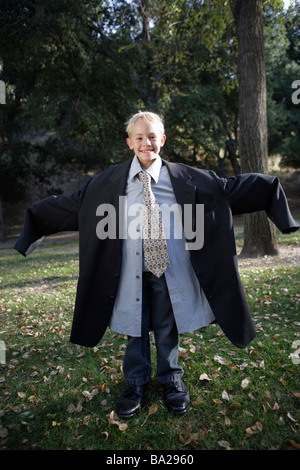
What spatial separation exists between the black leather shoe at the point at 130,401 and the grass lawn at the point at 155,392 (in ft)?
0.19

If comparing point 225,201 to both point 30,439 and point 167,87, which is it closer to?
point 30,439

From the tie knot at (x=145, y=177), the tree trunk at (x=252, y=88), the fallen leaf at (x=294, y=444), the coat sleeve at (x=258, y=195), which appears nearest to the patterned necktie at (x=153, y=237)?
the tie knot at (x=145, y=177)

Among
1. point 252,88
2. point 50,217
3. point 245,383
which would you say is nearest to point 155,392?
point 245,383

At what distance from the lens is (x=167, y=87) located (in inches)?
611

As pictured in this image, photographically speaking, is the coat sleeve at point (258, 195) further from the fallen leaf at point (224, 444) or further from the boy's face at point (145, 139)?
the fallen leaf at point (224, 444)

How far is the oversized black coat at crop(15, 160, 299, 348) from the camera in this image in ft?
9.26

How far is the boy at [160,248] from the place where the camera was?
2826mm

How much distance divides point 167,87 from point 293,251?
9.46 metres

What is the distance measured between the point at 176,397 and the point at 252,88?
7.06 m

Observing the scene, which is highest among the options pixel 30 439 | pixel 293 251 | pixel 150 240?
pixel 150 240

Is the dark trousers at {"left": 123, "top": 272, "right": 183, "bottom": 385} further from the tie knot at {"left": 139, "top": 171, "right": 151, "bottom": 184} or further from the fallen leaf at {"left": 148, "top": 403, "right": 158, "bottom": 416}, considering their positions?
the tie knot at {"left": 139, "top": 171, "right": 151, "bottom": 184}

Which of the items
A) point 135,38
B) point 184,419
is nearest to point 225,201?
point 184,419

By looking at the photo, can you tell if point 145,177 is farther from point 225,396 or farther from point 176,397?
point 225,396

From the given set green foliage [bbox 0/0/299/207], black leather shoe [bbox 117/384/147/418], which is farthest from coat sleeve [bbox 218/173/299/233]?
green foliage [bbox 0/0/299/207]
